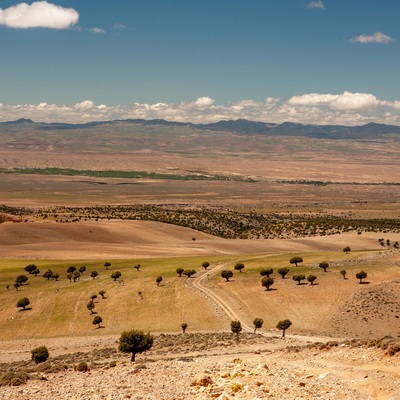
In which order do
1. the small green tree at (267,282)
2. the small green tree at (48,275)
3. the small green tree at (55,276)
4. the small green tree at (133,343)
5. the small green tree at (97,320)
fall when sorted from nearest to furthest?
1. the small green tree at (133,343)
2. the small green tree at (97,320)
3. the small green tree at (267,282)
4. the small green tree at (55,276)
5. the small green tree at (48,275)

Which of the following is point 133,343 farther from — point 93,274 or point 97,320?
point 93,274

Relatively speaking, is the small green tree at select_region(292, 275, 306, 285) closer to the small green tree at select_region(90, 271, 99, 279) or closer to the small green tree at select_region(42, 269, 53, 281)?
the small green tree at select_region(90, 271, 99, 279)

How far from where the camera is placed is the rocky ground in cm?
2277

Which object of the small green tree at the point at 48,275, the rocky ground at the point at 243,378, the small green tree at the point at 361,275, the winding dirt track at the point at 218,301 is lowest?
the small green tree at the point at 48,275

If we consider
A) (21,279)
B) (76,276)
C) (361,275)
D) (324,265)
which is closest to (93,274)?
(76,276)

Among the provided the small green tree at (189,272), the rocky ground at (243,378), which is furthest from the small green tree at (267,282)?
the rocky ground at (243,378)

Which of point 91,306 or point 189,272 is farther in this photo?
point 189,272

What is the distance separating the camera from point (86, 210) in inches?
7411

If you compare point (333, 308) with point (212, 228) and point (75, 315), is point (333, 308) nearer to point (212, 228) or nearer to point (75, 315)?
point (75, 315)

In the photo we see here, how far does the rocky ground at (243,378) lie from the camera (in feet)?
74.7

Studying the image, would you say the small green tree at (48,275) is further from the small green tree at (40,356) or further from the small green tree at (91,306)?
the small green tree at (40,356)

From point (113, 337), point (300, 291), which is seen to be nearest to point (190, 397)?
point (113, 337)

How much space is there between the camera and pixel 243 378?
24516 mm

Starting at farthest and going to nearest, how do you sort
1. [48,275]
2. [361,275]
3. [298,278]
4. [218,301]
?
1. [48,275]
2. [298,278]
3. [361,275]
4. [218,301]
